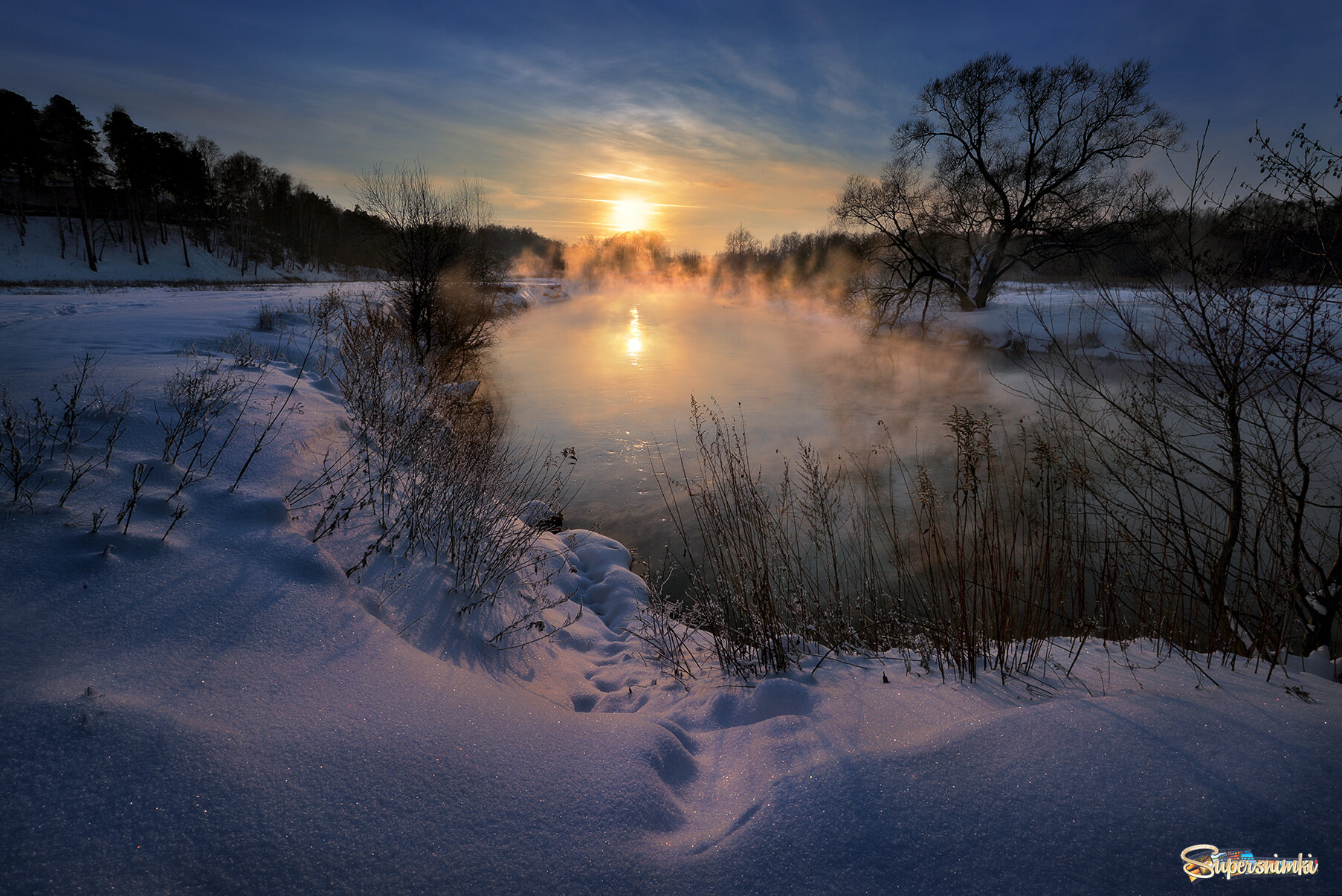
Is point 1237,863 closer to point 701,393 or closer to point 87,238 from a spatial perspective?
point 701,393

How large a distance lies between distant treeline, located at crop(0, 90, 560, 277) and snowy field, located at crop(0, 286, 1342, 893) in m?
29.0

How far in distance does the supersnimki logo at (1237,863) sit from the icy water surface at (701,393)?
6.26m

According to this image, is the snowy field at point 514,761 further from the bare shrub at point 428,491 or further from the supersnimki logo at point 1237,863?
the bare shrub at point 428,491

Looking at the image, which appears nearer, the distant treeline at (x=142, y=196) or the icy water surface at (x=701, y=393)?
the icy water surface at (x=701, y=393)

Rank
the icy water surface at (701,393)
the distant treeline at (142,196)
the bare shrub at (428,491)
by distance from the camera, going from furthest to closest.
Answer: the distant treeline at (142,196), the icy water surface at (701,393), the bare shrub at (428,491)

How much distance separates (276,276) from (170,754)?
5559 cm

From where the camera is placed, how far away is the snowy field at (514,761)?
5.37ft

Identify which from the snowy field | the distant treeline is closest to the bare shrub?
the snowy field

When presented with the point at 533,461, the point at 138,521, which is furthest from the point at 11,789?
the point at 533,461

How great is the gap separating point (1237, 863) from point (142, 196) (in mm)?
58756

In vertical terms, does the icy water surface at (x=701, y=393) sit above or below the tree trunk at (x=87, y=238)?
below

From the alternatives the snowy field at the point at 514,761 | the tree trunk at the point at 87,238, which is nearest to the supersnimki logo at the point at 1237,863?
the snowy field at the point at 514,761

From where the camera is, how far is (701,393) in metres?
16.1

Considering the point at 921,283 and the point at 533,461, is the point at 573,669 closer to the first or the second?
the point at 533,461
